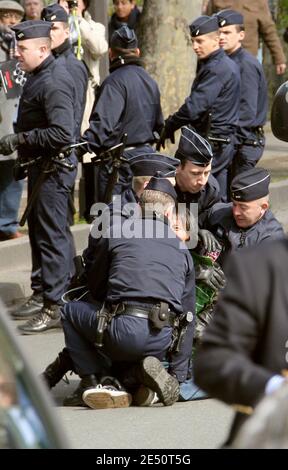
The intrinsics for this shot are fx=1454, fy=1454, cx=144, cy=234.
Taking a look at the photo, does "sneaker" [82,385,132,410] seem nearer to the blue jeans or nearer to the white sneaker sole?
the white sneaker sole

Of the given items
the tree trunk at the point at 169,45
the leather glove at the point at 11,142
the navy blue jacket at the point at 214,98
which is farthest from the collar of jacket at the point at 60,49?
the tree trunk at the point at 169,45

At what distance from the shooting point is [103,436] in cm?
643

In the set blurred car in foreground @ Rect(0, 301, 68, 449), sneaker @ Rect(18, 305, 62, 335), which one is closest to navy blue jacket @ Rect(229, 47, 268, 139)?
sneaker @ Rect(18, 305, 62, 335)

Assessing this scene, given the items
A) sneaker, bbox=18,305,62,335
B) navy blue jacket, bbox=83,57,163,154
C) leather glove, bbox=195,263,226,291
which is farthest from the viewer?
navy blue jacket, bbox=83,57,163,154

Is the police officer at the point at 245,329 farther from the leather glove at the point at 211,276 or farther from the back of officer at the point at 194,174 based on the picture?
the back of officer at the point at 194,174

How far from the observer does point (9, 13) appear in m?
11.3

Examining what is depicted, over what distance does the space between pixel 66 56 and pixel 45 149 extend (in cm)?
Result: 71

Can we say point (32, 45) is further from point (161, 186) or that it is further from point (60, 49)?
point (161, 186)

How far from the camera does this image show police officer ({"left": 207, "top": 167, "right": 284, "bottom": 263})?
7504 mm

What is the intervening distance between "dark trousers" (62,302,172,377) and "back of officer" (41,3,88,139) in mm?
2342

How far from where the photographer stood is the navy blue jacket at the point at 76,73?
9.09 metres
